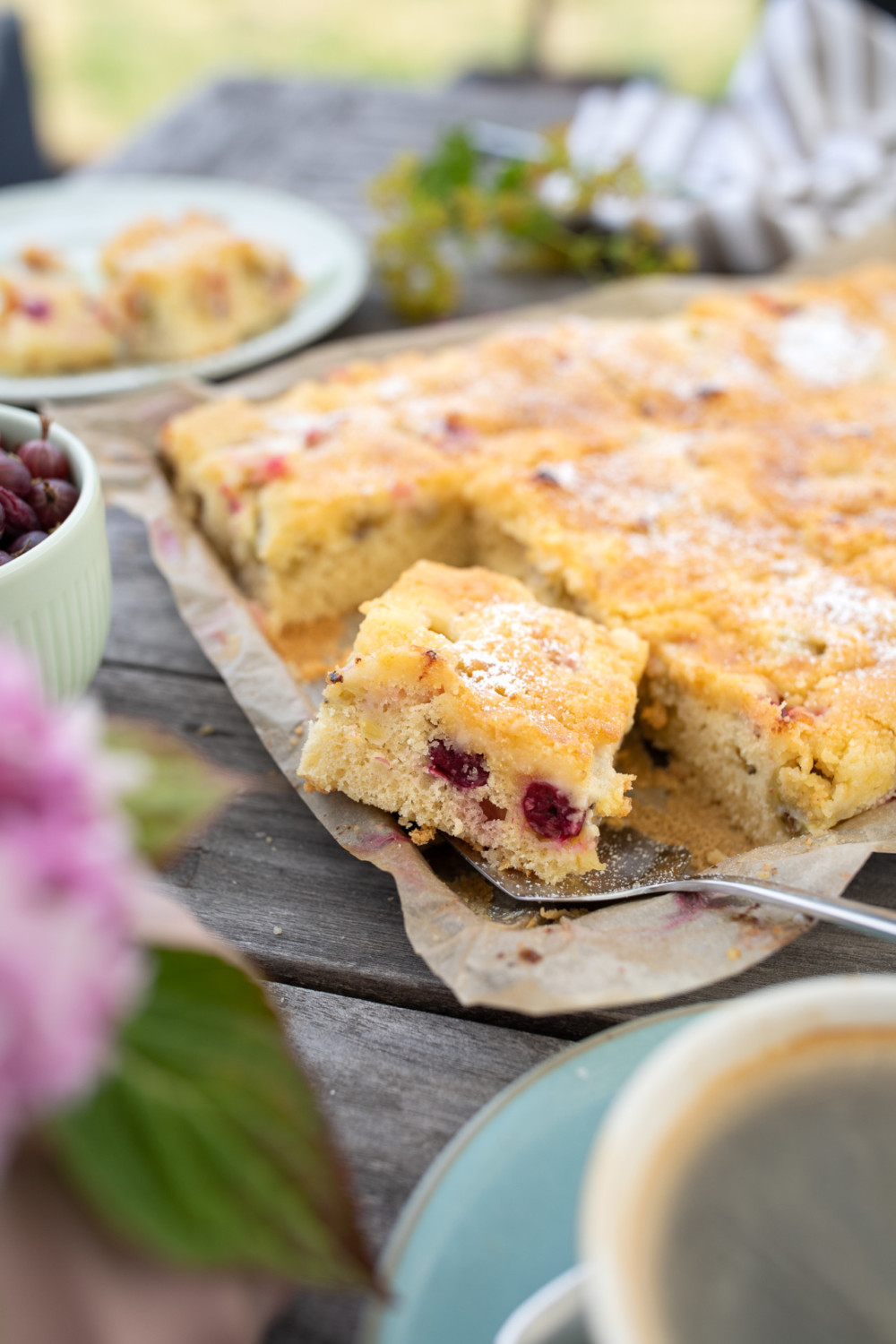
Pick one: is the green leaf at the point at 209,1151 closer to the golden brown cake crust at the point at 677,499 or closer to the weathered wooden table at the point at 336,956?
the weathered wooden table at the point at 336,956

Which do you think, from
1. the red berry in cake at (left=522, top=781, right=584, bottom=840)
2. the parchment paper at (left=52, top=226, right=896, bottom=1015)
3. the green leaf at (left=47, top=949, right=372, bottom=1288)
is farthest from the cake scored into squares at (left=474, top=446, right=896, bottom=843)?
the green leaf at (left=47, top=949, right=372, bottom=1288)

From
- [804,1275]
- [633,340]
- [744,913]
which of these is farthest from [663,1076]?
[633,340]

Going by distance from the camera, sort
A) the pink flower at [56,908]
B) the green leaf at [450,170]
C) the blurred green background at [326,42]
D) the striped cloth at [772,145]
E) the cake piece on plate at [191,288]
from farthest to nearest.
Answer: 1. the blurred green background at [326,42]
2. the green leaf at [450,170]
3. the striped cloth at [772,145]
4. the cake piece on plate at [191,288]
5. the pink flower at [56,908]

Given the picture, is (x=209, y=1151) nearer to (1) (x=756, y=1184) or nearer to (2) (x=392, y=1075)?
(1) (x=756, y=1184)

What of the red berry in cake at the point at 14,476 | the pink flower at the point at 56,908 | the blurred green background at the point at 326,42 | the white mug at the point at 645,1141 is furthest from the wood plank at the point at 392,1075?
the blurred green background at the point at 326,42

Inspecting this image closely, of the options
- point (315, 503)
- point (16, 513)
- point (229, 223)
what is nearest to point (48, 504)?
point (16, 513)
